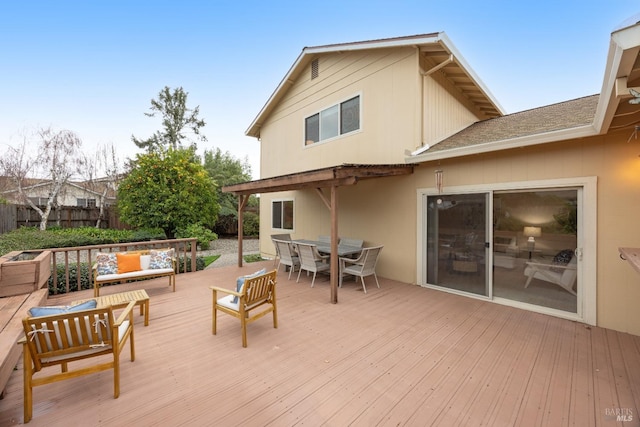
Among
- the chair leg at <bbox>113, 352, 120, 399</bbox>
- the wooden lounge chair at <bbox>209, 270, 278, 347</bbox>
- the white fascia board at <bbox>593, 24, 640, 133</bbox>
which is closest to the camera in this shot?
the white fascia board at <bbox>593, 24, 640, 133</bbox>

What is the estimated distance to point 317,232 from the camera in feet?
27.3

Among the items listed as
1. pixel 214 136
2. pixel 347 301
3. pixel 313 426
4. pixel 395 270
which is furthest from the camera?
pixel 214 136

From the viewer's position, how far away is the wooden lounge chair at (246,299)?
3.22 metres

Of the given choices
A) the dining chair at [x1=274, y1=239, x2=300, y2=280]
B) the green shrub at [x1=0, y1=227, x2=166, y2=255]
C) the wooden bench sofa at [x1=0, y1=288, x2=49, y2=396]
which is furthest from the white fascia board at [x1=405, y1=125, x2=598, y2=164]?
the green shrub at [x1=0, y1=227, x2=166, y2=255]

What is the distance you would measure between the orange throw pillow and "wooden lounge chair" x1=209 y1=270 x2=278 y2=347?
267 centimetres

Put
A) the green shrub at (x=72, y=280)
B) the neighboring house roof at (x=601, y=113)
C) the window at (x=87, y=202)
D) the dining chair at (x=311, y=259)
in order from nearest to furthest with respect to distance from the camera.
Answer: the neighboring house roof at (x=601, y=113), the green shrub at (x=72, y=280), the dining chair at (x=311, y=259), the window at (x=87, y=202)

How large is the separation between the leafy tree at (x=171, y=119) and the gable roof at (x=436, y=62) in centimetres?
1498

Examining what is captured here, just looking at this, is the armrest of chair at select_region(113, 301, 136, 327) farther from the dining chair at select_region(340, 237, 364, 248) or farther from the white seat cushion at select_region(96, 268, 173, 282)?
the dining chair at select_region(340, 237, 364, 248)

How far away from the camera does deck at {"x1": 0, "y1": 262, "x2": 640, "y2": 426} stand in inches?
82.5

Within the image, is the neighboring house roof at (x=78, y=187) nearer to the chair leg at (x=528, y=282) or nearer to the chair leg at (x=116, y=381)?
the chair leg at (x=116, y=381)

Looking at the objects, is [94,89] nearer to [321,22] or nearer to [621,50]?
[321,22]

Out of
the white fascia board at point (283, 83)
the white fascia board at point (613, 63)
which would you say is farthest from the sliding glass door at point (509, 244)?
the white fascia board at point (283, 83)

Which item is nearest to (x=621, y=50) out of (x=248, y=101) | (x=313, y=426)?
(x=313, y=426)

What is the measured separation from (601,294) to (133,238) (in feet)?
43.2
